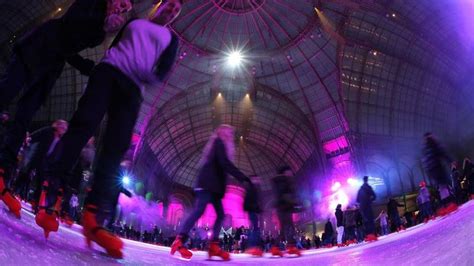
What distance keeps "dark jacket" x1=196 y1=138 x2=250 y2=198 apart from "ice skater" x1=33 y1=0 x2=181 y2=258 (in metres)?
1.83

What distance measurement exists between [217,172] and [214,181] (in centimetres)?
14

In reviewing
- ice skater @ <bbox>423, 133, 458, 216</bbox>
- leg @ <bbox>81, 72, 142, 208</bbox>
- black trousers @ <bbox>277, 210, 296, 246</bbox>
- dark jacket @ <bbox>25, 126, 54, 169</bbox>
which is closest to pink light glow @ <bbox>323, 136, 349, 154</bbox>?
ice skater @ <bbox>423, 133, 458, 216</bbox>

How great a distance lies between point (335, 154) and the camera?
26.0 m

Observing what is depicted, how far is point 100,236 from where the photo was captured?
201cm

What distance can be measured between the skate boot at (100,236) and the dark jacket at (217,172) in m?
2.09

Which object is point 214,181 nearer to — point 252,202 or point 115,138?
point 252,202

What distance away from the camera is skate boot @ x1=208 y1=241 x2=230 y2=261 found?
12.7ft

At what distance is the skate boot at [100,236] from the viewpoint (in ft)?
6.54

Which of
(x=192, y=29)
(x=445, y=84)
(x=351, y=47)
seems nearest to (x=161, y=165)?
(x=192, y=29)

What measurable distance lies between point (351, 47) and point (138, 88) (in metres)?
23.7

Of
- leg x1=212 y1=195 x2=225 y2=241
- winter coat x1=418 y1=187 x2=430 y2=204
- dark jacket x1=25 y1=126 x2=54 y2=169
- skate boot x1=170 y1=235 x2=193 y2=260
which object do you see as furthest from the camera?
winter coat x1=418 y1=187 x2=430 y2=204

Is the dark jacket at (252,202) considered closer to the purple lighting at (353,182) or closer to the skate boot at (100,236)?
the skate boot at (100,236)

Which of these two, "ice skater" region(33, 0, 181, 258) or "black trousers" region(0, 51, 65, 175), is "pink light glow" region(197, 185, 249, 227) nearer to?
"black trousers" region(0, 51, 65, 175)

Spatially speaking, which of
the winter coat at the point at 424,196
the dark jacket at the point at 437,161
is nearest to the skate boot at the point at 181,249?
the dark jacket at the point at 437,161
